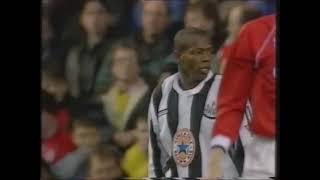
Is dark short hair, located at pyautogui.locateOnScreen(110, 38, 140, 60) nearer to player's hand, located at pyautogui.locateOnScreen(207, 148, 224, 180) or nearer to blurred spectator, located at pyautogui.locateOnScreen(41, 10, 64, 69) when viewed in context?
blurred spectator, located at pyautogui.locateOnScreen(41, 10, 64, 69)

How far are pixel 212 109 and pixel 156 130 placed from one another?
363 mm

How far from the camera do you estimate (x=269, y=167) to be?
476 centimetres

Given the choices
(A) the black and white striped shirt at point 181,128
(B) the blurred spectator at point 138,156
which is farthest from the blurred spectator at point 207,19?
(B) the blurred spectator at point 138,156

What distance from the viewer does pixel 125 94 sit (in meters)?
5.11

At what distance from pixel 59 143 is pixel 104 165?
1.06 feet

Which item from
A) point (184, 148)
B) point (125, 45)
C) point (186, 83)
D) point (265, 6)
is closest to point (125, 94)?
point (125, 45)

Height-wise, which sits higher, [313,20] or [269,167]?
[313,20]

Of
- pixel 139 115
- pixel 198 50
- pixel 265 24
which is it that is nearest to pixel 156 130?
pixel 139 115

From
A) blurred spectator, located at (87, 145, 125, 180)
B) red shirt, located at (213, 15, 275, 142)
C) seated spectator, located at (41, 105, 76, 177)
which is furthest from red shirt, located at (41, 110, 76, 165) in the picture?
red shirt, located at (213, 15, 275, 142)

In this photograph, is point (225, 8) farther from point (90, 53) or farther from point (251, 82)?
point (90, 53)

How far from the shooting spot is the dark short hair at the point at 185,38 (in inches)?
195

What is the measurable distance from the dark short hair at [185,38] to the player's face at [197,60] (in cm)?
2

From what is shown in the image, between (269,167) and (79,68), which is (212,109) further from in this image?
(79,68)

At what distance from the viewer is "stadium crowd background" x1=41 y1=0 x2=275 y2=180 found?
5000mm
